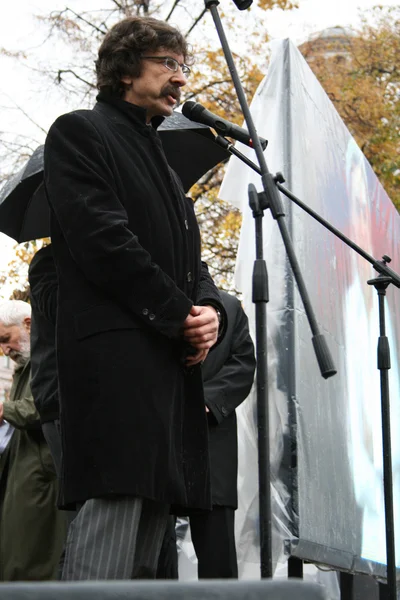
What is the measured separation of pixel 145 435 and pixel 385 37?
591 inches

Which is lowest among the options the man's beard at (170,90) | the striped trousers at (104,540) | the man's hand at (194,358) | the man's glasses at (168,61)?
the striped trousers at (104,540)

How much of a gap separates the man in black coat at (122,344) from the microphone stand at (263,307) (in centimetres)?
26

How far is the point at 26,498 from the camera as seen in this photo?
432cm

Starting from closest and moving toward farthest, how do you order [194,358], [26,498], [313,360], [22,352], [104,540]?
[104,540]
[194,358]
[313,360]
[26,498]
[22,352]

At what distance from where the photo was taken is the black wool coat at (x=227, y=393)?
3668mm

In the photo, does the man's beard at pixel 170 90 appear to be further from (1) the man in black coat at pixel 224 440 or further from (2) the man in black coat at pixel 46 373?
(1) the man in black coat at pixel 224 440

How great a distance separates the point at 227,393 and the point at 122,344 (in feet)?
5.25

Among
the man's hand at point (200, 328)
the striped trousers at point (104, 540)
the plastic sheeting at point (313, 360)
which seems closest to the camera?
the striped trousers at point (104, 540)

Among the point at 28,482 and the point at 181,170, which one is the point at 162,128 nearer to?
the point at 181,170

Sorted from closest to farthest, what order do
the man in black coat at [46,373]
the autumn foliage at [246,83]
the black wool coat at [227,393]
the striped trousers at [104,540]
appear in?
the striped trousers at [104,540] → the man in black coat at [46,373] → the black wool coat at [227,393] → the autumn foliage at [246,83]

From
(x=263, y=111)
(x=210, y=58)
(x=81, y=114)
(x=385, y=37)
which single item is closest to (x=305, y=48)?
(x=385, y=37)

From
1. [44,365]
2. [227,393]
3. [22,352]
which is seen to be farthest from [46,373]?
[22,352]

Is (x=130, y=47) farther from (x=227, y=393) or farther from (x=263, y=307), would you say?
(x=227, y=393)

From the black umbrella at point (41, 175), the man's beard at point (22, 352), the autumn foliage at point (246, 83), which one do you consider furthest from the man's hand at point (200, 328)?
the autumn foliage at point (246, 83)
